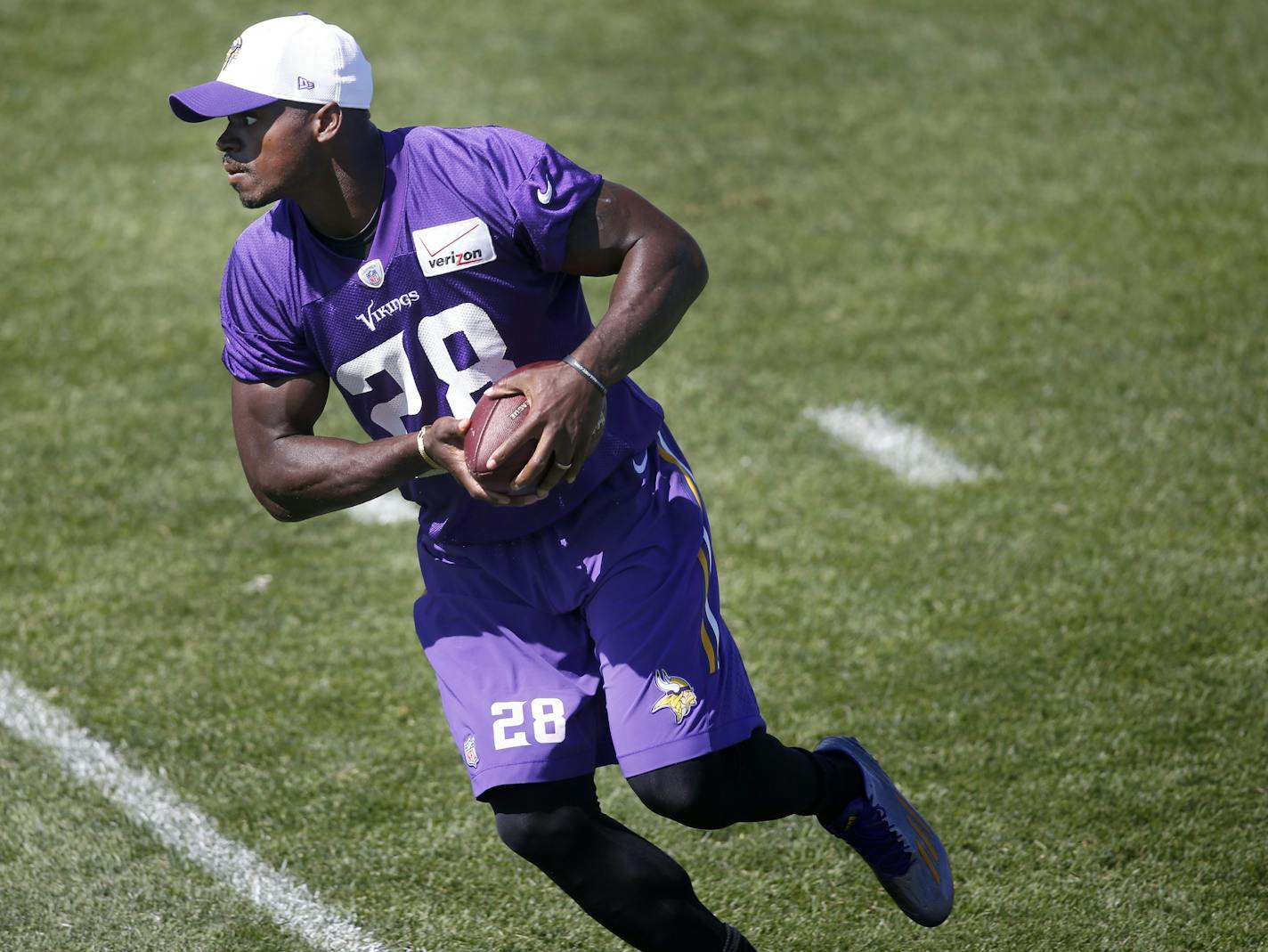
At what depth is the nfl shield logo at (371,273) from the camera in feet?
11.1

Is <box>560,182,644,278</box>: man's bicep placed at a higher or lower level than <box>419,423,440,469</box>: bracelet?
higher

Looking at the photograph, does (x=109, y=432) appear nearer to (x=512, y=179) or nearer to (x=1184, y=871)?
(x=512, y=179)

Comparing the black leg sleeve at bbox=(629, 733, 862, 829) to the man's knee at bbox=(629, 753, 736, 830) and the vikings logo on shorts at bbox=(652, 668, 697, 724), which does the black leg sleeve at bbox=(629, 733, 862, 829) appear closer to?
the man's knee at bbox=(629, 753, 736, 830)

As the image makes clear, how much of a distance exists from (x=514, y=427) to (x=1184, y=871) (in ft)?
7.72

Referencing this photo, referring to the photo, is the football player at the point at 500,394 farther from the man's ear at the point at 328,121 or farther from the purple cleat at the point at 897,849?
the purple cleat at the point at 897,849

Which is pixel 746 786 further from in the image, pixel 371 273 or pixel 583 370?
pixel 371 273

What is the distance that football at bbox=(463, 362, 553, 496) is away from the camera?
10.3 feet

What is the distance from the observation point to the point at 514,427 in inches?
123

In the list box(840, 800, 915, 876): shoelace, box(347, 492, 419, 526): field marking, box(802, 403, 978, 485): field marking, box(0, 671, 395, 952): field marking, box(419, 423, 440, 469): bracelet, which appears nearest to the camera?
box(419, 423, 440, 469): bracelet

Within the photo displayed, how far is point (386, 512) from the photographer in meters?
6.24

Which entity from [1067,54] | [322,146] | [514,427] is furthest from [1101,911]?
[1067,54]

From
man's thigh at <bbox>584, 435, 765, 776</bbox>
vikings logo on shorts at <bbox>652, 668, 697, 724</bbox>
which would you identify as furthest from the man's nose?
vikings logo on shorts at <bbox>652, 668, 697, 724</bbox>

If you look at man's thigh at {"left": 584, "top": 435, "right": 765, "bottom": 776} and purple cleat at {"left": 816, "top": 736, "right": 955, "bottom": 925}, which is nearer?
man's thigh at {"left": 584, "top": 435, "right": 765, "bottom": 776}

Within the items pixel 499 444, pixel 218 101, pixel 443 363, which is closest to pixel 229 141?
pixel 218 101
